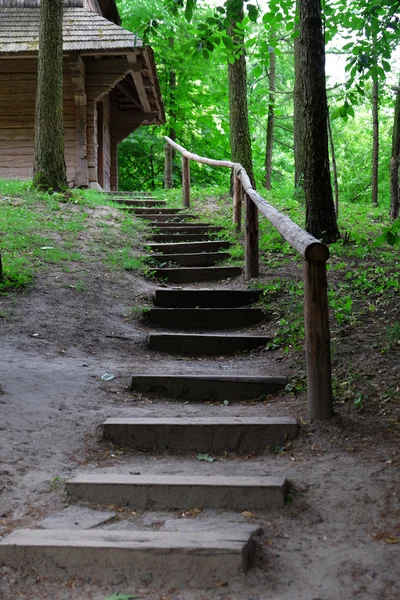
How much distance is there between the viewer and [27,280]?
293 inches

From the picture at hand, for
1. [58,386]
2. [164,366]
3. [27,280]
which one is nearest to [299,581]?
[58,386]

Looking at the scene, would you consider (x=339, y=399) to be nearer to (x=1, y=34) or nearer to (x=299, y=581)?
(x=299, y=581)

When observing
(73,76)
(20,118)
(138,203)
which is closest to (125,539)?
(138,203)

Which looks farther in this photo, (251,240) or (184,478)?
(251,240)

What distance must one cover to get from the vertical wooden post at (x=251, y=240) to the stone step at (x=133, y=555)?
503cm

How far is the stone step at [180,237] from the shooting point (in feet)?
34.2

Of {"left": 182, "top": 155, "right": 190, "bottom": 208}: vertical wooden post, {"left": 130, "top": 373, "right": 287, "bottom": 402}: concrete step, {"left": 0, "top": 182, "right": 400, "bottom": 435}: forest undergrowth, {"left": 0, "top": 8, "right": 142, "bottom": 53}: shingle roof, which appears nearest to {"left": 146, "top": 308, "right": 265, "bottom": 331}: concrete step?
{"left": 0, "top": 182, "right": 400, "bottom": 435}: forest undergrowth

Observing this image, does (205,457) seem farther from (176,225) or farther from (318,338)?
(176,225)

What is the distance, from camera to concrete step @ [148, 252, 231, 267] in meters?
9.16

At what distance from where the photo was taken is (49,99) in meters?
11.9

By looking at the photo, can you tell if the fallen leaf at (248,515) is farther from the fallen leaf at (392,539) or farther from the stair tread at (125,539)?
the fallen leaf at (392,539)

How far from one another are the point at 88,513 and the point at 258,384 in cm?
195

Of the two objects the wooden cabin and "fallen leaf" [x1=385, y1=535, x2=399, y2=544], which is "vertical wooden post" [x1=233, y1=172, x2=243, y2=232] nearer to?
the wooden cabin

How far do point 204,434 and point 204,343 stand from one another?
205 centimetres
